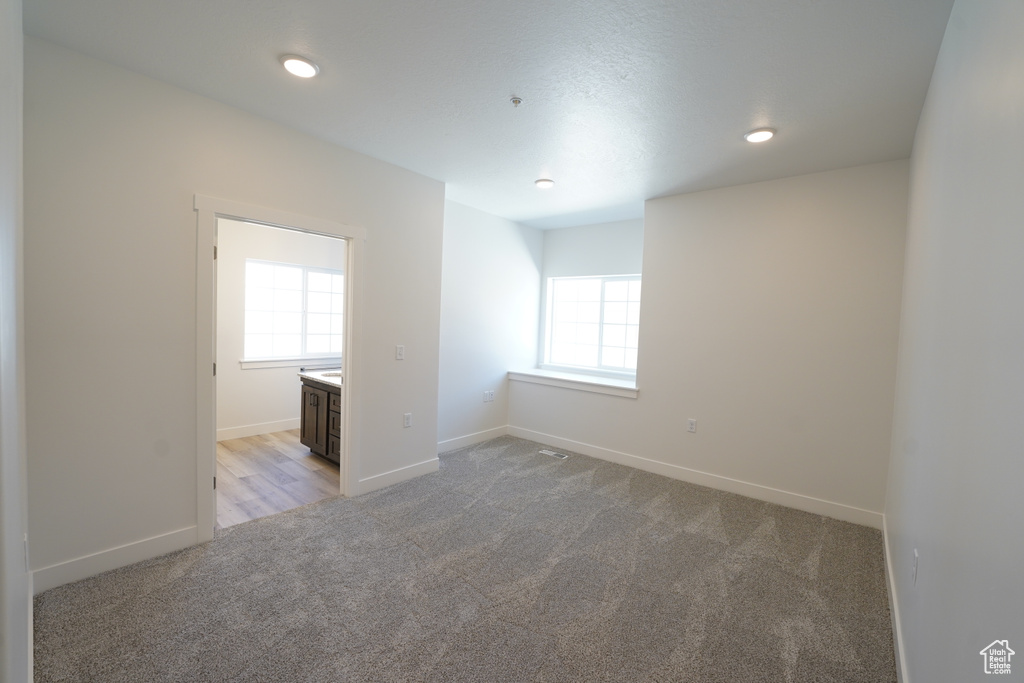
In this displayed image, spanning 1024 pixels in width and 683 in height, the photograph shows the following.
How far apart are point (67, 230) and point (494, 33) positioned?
2189 mm

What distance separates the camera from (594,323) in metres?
5.32

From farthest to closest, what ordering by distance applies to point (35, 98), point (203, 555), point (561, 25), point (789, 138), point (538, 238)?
point (538, 238) < point (789, 138) < point (203, 555) < point (35, 98) < point (561, 25)

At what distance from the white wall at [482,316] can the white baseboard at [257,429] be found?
208 centimetres

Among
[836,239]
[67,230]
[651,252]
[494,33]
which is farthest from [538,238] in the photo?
[67,230]

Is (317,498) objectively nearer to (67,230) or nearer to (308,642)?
(308,642)

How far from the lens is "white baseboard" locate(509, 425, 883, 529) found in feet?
10.5

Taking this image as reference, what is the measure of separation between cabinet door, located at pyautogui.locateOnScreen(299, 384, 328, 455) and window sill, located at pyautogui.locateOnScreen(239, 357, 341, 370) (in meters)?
1.04

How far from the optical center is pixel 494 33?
1.87 meters

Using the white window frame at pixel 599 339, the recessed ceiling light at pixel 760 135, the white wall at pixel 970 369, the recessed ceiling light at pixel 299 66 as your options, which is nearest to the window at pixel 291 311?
the white window frame at pixel 599 339

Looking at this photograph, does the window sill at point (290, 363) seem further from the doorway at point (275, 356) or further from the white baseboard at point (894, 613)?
the white baseboard at point (894, 613)

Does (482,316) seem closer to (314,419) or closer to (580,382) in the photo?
(580,382)
